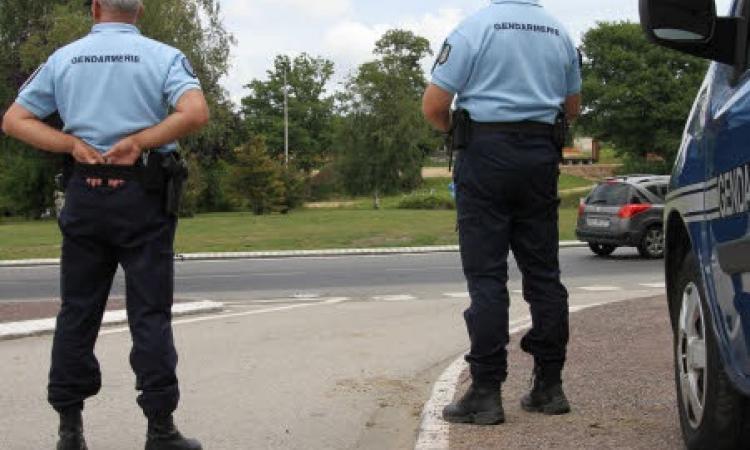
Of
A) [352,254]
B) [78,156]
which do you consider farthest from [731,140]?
[352,254]

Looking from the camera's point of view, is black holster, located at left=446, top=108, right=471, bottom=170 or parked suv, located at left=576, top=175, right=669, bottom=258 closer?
black holster, located at left=446, top=108, right=471, bottom=170

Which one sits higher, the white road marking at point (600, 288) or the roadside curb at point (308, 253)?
the white road marking at point (600, 288)

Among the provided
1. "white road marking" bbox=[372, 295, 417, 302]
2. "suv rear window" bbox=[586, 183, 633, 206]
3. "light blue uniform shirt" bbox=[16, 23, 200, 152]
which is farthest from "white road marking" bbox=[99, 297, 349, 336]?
"suv rear window" bbox=[586, 183, 633, 206]

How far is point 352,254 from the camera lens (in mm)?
23094

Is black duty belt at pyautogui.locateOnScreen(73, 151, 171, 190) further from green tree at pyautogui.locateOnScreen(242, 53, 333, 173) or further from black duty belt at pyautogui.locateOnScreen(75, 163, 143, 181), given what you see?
green tree at pyautogui.locateOnScreen(242, 53, 333, 173)

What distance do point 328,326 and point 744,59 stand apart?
660cm

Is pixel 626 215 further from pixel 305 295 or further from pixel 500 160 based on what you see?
pixel 500 160

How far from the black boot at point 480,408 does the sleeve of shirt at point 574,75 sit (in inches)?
57.6

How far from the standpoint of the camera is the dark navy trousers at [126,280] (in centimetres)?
387

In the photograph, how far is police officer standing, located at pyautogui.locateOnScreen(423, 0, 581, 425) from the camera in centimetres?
438

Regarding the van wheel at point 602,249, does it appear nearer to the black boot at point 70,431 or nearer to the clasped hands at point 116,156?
the black boot at point 70,431

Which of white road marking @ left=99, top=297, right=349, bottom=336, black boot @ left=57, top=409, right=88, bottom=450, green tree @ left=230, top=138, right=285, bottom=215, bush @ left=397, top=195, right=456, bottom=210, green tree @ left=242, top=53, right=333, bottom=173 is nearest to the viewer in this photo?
black boot @ left=57, top=409, right=88, bottom=450

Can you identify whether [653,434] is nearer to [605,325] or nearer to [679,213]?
[679,213]

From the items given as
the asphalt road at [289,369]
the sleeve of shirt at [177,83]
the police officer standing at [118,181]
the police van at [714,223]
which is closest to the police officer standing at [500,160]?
the police van at [714,223]
